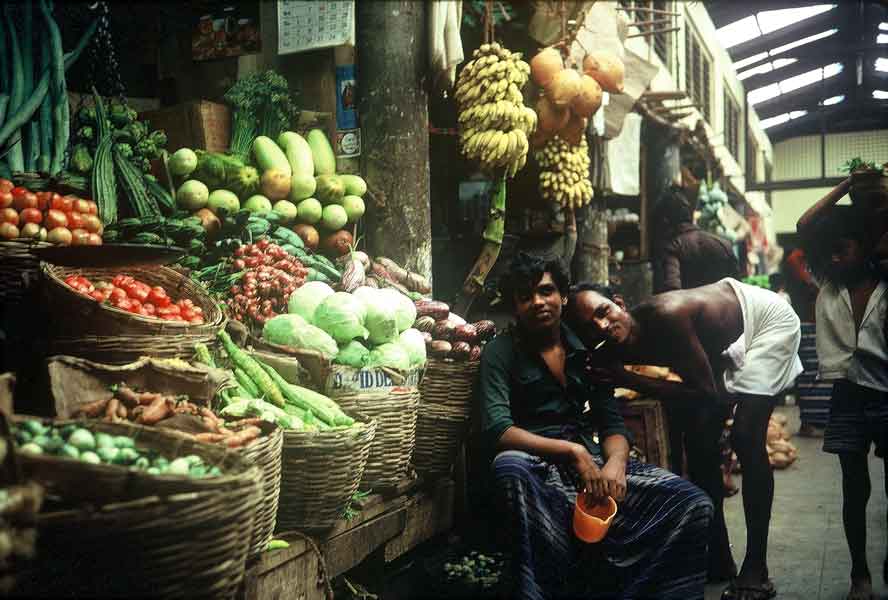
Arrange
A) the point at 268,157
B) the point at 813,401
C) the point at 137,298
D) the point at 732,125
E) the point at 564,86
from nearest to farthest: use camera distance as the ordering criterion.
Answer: the point at 137,298, the point at 268,157, the point at 564,86, the point at 813,401, the point at 732,125

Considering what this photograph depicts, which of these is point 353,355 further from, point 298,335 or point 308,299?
point 308,299

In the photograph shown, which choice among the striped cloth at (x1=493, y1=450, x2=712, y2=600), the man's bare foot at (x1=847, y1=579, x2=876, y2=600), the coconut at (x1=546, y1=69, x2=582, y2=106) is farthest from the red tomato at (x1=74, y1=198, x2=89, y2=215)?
the man's bare foot at (x1=847, y1=579, x2=876, y2=600)

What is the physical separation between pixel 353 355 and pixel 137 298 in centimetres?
103

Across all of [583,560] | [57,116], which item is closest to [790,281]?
[583,560]

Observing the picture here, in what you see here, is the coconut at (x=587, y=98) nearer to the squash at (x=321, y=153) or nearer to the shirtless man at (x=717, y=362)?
the squash at (x=321, y=153)

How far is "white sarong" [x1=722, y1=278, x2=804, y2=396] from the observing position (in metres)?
4.21

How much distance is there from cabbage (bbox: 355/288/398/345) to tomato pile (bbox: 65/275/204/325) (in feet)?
2.97

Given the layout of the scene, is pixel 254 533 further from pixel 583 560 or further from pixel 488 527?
pixel 488 527

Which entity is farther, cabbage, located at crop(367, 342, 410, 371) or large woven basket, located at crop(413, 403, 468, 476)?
large woven basket, located at crop(413, 403, 468, 476)

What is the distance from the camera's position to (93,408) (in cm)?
241

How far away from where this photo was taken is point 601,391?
3828mm

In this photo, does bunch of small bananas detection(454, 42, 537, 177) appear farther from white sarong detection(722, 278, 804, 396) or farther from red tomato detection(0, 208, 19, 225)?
red tomato detection(0, 208, 19, 225)

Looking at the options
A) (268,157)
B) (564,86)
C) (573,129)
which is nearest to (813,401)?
(573,129)

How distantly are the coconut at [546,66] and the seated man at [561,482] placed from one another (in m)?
2.73
